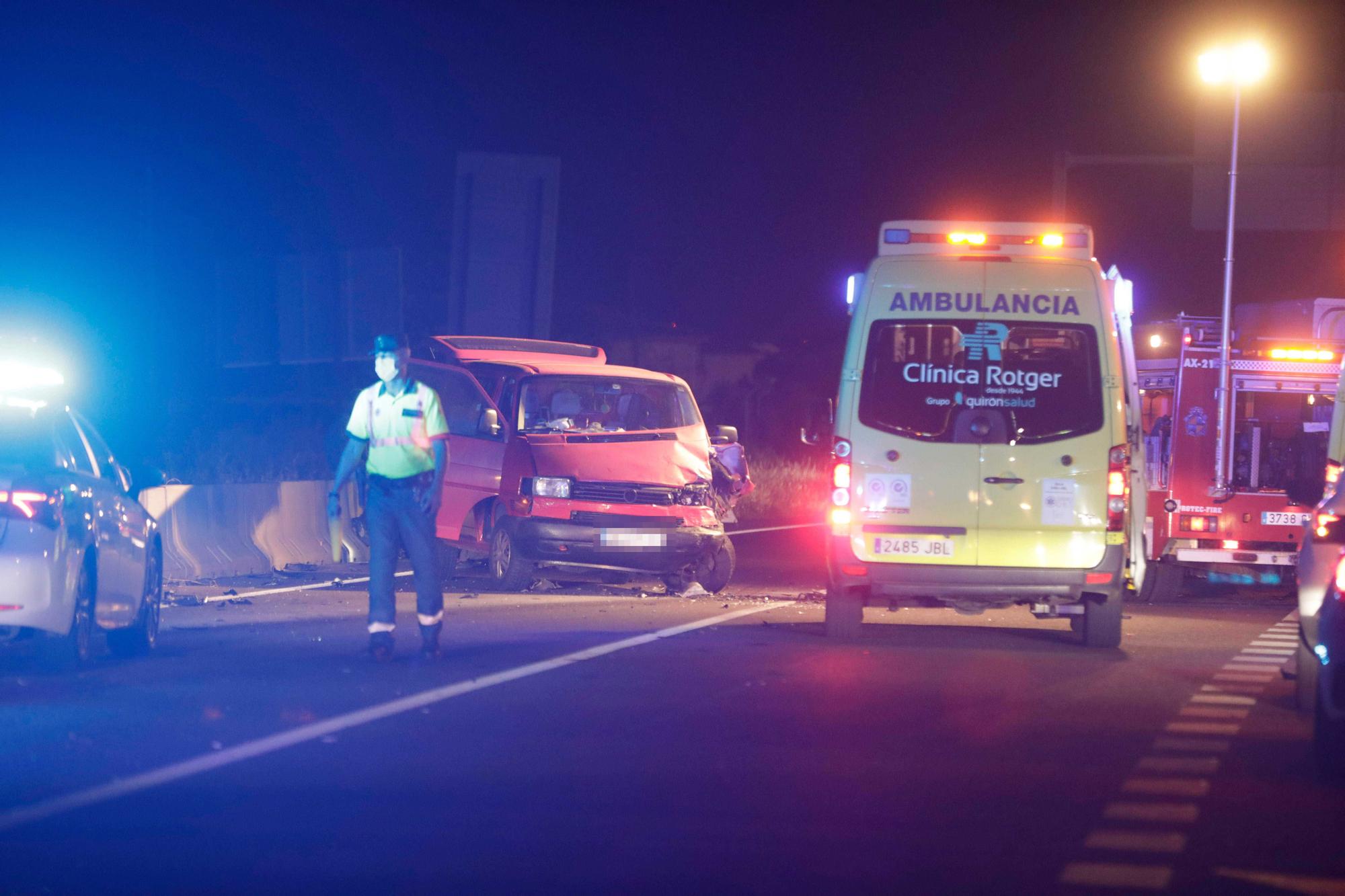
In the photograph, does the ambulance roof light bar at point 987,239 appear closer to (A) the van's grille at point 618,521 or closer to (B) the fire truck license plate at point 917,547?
(B) the fire truck license plate at point 917,547

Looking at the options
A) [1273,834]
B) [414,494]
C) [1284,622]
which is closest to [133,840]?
[1273,834]

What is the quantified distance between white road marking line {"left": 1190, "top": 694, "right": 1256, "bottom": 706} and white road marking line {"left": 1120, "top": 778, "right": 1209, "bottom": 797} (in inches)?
99.5

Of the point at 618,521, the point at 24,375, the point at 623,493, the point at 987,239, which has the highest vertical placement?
the point at 987,239

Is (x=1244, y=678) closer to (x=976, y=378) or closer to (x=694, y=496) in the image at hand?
(x=976, y=378)

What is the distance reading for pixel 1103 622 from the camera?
1271cm

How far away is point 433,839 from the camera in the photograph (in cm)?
635

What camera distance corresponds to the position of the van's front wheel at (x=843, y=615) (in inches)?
512

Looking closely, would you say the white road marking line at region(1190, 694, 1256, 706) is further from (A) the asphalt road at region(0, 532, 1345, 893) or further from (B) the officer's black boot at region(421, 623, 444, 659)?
(B) the officer's black boot at region(421, 623, 444, 659)

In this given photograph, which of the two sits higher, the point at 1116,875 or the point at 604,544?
the point at 604,544

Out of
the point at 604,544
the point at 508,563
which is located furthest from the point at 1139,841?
the point at 508,563

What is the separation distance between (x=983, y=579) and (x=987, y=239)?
2263 millimetres

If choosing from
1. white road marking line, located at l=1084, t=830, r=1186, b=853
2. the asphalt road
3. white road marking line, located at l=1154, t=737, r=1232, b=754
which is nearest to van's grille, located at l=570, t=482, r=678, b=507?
the asphalt road

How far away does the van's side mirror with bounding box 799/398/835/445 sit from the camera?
12.9 metres

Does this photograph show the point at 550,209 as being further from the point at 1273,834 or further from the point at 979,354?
the point at 1273,834
